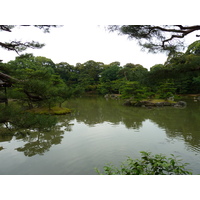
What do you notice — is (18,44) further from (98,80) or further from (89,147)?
(98,80)

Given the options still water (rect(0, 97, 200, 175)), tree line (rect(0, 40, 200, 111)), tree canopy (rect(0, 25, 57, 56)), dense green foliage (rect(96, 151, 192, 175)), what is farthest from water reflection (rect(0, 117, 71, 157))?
dense green foliage (rect(96, 151, 192, 175))

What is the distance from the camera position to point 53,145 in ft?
13.5

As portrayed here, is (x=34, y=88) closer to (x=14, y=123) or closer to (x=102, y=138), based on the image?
(x=14, y=123)

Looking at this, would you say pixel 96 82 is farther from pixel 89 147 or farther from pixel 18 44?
pixel 18 44

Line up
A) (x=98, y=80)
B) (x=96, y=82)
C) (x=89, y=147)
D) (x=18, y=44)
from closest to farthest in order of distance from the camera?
(x=18, y=44) → (x=89, y=147) → (x=96, y=82) → (x=98, y=80)

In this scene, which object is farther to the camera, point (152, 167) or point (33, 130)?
point (33, 130)

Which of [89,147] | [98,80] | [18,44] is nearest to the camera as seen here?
[18,44]

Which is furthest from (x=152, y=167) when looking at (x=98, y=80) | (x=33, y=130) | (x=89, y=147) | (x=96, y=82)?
(x=98, y=80)

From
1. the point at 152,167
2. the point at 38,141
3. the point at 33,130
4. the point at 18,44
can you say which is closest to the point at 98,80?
the point at 38,141

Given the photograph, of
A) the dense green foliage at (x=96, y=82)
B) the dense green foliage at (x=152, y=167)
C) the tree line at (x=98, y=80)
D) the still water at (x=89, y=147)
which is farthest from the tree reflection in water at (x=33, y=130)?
the tree line at (x=98, y=80)

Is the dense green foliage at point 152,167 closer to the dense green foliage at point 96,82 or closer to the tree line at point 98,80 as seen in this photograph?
the dense green foliage at point 96,82

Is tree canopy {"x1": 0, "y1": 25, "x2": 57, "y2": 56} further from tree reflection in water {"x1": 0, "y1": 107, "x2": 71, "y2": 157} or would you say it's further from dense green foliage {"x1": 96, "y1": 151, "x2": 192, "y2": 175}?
dense green foliage {"x1": 96, "y1": 151, "x2": 192, "y2": 175}

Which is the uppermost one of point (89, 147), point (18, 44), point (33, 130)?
point (18, 44)

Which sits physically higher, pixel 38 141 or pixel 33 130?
pixel 33 130
